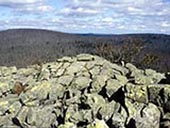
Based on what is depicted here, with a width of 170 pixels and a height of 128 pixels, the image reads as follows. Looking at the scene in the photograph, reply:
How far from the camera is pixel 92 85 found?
149ft

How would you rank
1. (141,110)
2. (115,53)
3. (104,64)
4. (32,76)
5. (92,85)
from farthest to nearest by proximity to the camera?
(115,53) → (32,76) → (104,64) → (92,85) → (141,110)

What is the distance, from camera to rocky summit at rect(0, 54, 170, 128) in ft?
123

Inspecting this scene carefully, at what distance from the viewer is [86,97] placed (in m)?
42.3

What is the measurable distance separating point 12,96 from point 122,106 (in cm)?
1964

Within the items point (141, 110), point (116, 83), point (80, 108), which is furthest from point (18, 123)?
point (141, 110)

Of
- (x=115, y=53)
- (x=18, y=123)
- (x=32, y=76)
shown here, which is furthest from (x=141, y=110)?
(x=115, y=53)

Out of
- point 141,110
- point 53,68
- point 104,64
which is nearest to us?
point 141,110

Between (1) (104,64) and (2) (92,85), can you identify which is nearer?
(2) (92,85)

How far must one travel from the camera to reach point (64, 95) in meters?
46.6

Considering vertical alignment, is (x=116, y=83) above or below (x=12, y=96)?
above

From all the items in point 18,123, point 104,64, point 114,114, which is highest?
point 104,64

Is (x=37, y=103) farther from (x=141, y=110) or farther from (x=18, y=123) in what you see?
(x=141, y=110)

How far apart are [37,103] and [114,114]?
12436 mm

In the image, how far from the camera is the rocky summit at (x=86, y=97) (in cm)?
3734
